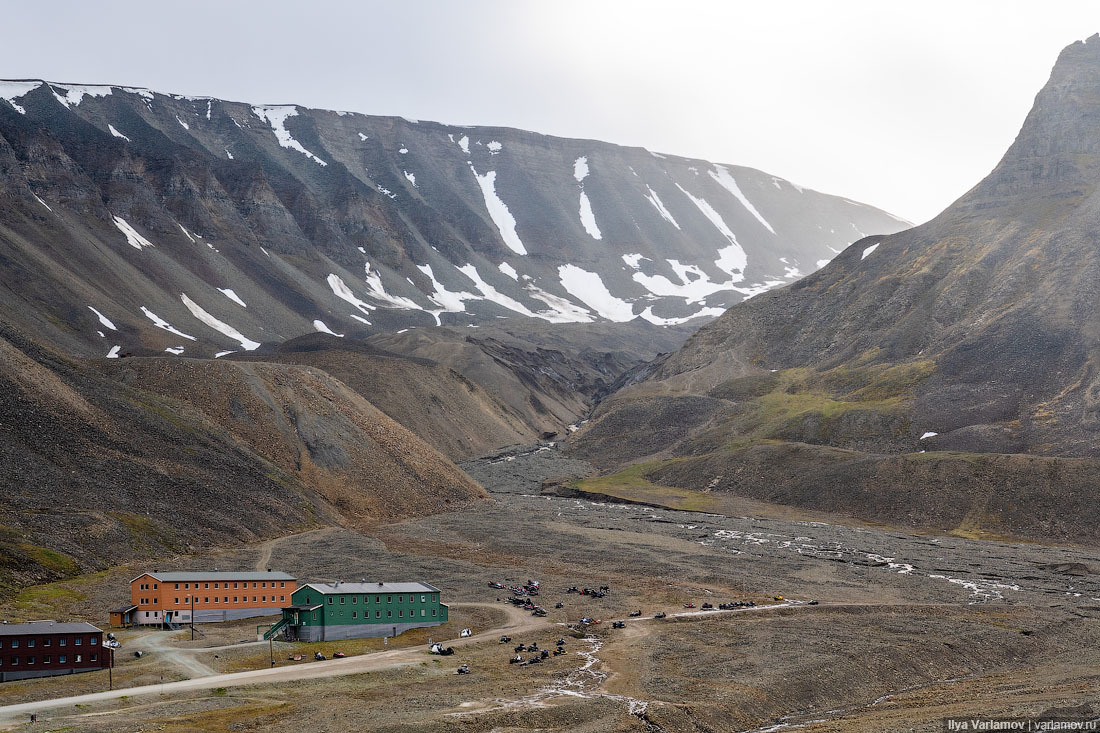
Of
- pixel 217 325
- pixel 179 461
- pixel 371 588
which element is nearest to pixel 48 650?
pixel 371 588

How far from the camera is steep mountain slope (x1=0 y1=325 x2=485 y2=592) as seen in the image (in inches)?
2697

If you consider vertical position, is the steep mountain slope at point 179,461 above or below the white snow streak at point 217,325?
below

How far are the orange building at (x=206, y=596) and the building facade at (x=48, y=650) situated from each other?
380 inches

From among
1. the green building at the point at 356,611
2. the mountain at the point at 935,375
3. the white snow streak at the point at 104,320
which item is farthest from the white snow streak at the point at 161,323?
the green building at the point at 356,611

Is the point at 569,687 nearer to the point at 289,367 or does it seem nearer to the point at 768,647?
the point at 768,647

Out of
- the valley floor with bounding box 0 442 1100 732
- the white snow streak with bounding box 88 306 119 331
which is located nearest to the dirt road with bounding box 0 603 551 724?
the valley floor with bounding box 0 442 1100 732

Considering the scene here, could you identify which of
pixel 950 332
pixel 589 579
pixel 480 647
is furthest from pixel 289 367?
pixel 950 332

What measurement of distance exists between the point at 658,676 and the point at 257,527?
4381cm

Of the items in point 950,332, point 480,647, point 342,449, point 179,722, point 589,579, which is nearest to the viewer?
point 179,722

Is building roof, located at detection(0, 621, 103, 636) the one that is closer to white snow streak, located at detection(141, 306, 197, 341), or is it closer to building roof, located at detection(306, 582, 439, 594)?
building roof, located at detection(306, 582, 439, 594)

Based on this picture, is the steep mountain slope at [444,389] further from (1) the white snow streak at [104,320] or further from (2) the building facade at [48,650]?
(2) the building facade at [48,650]

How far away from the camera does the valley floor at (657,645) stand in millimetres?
39000

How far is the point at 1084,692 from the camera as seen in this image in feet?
130

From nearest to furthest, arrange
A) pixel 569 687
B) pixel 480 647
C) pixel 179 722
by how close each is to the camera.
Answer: pixel 179 722 < pixel 569 687 < pixel 480 647
